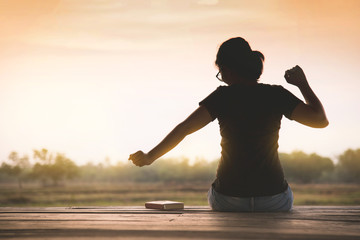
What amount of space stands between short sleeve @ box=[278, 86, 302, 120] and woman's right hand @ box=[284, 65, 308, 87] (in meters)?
0.17

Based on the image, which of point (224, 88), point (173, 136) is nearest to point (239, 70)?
point (224, 88)

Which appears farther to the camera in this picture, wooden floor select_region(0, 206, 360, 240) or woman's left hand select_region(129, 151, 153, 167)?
woman's left hand select_region(129, 151, 153, 167)

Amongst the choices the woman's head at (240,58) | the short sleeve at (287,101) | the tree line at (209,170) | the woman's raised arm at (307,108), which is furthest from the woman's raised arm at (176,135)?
the tree line at (209,170)

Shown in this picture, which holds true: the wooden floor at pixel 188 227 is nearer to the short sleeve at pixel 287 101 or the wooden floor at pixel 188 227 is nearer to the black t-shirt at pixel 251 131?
the black t-shirt at pixel 251 131

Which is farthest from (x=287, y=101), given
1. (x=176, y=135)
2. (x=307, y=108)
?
(x=176, y=135)

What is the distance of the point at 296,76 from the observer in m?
2.73

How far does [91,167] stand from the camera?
11950 centimetres

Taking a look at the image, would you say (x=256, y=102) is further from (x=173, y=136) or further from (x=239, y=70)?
(x=173, y=136)

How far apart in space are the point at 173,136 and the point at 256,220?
743mm

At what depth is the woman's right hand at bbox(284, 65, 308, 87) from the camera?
2.71 m

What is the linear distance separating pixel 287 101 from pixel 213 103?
1.51ft

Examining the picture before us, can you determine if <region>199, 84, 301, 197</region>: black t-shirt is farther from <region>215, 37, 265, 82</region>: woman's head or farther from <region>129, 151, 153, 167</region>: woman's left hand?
<region>129, 151, 153, 167</region>: woman's left hand

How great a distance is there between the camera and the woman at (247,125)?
2545 millimetres

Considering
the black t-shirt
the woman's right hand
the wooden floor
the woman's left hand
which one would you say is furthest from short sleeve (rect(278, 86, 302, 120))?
the woman's left hand
